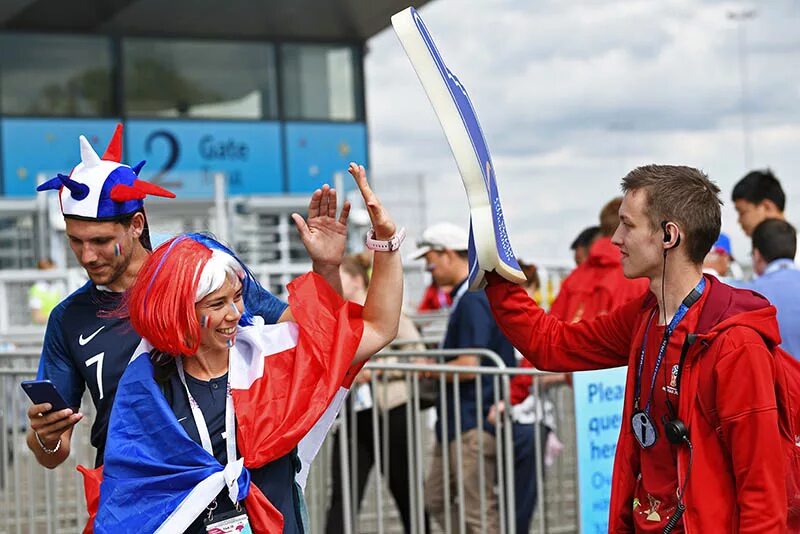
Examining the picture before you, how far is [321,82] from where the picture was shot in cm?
2472

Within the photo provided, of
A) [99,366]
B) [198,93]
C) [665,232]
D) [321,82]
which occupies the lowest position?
[99,366]

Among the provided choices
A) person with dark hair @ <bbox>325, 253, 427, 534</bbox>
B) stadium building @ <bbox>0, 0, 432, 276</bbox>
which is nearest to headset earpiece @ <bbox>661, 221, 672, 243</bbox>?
person with dark hair @ <bbox>325, 253, 427, 534</bbox>

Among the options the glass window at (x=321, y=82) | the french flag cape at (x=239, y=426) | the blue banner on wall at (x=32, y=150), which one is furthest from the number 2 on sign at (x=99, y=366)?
the glass window at (x=321, y=82)

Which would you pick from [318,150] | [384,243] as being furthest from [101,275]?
[318,150]

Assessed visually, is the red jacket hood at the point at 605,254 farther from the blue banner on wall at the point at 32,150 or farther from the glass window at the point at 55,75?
the glass window at the point at 55,75

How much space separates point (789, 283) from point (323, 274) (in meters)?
2.85

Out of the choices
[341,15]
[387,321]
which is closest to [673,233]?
[387,321]

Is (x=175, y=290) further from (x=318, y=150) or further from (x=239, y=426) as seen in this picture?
(x=318, y=150)

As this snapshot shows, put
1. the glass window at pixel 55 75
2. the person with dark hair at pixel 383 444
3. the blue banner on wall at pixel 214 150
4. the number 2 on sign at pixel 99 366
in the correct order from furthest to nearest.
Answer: the blue banner on wall at pixel 214 150 → the glass window at pixel 55 75 → the person with dark hair at pixel 383 444 → the number 2 on sign at pixel 99 366

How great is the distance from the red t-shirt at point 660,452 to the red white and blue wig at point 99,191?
1474mm

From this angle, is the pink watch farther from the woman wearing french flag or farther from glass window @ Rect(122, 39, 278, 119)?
glass window @ Rect(122, 39, 278, 119)

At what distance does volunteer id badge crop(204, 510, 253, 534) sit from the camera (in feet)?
10.3

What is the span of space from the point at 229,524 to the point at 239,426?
0.25m

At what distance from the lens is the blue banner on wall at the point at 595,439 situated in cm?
537
